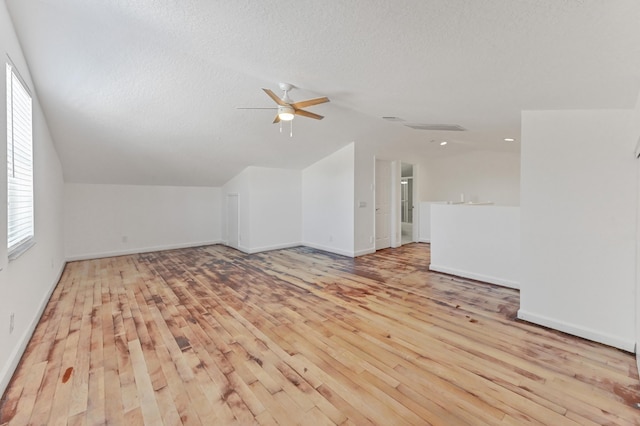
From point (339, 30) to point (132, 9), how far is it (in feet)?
4.97

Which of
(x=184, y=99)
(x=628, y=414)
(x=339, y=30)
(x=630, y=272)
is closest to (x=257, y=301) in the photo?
(x=184, y=99)

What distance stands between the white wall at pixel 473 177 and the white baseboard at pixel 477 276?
355 cm

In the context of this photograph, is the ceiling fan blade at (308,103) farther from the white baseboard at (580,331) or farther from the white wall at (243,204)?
the white wall at (243,204)

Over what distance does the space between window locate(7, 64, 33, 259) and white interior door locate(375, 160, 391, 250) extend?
5.70 meters

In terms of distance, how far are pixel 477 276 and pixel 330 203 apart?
3224 mm

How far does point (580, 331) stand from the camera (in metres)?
2.54

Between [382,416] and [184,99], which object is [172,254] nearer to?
[184,99]

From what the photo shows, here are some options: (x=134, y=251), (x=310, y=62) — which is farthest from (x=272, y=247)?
(x=310, y=62)

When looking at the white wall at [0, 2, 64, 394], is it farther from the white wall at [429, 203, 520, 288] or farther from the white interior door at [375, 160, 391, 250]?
the white interior door at [375, 160, 391, 250]

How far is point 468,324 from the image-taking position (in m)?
2.77

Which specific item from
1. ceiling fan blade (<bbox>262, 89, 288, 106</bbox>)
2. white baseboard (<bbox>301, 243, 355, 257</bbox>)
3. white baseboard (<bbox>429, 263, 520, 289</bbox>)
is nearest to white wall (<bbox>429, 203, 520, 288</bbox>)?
white baseboard (<bbox>429, 263, 520, 289</bbox>)

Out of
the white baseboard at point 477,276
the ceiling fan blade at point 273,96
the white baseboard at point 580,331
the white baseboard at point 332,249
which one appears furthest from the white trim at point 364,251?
the ceiling fan blade at point 273,96

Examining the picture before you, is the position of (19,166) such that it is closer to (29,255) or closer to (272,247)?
(29,255)

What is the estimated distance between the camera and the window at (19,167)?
226 cm
